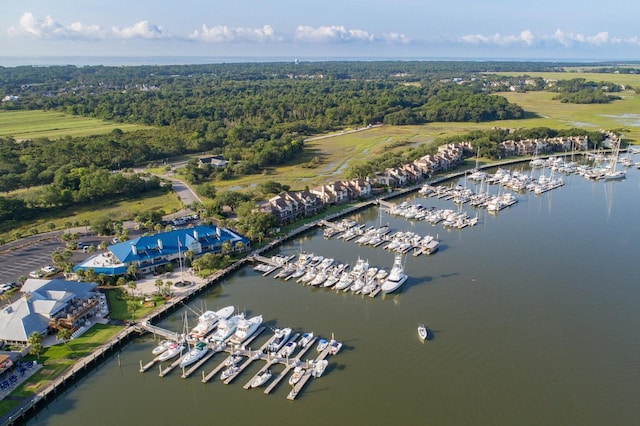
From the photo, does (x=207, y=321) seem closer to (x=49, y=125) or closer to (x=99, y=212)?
(x=99, y=212)

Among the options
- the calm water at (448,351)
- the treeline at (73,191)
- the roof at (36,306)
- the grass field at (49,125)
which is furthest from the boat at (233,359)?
the grass field at (49,125)

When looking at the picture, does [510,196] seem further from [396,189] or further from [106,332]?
[106,332]

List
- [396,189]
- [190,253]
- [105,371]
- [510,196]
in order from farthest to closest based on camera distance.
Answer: [396,189] → [510,196] → [190,253] → [105,371]

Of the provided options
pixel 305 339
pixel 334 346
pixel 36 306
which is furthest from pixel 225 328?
pixel 36 306

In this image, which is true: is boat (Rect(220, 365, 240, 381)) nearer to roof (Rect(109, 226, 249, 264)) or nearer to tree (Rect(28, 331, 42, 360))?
tree (Rect(28, 331, 42, 360))

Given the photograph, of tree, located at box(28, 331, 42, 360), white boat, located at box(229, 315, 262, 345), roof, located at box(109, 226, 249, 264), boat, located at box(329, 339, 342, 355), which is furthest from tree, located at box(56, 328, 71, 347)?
boat, located at box(329, 339, 342, 355)

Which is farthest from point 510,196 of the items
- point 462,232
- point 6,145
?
point 6,145
